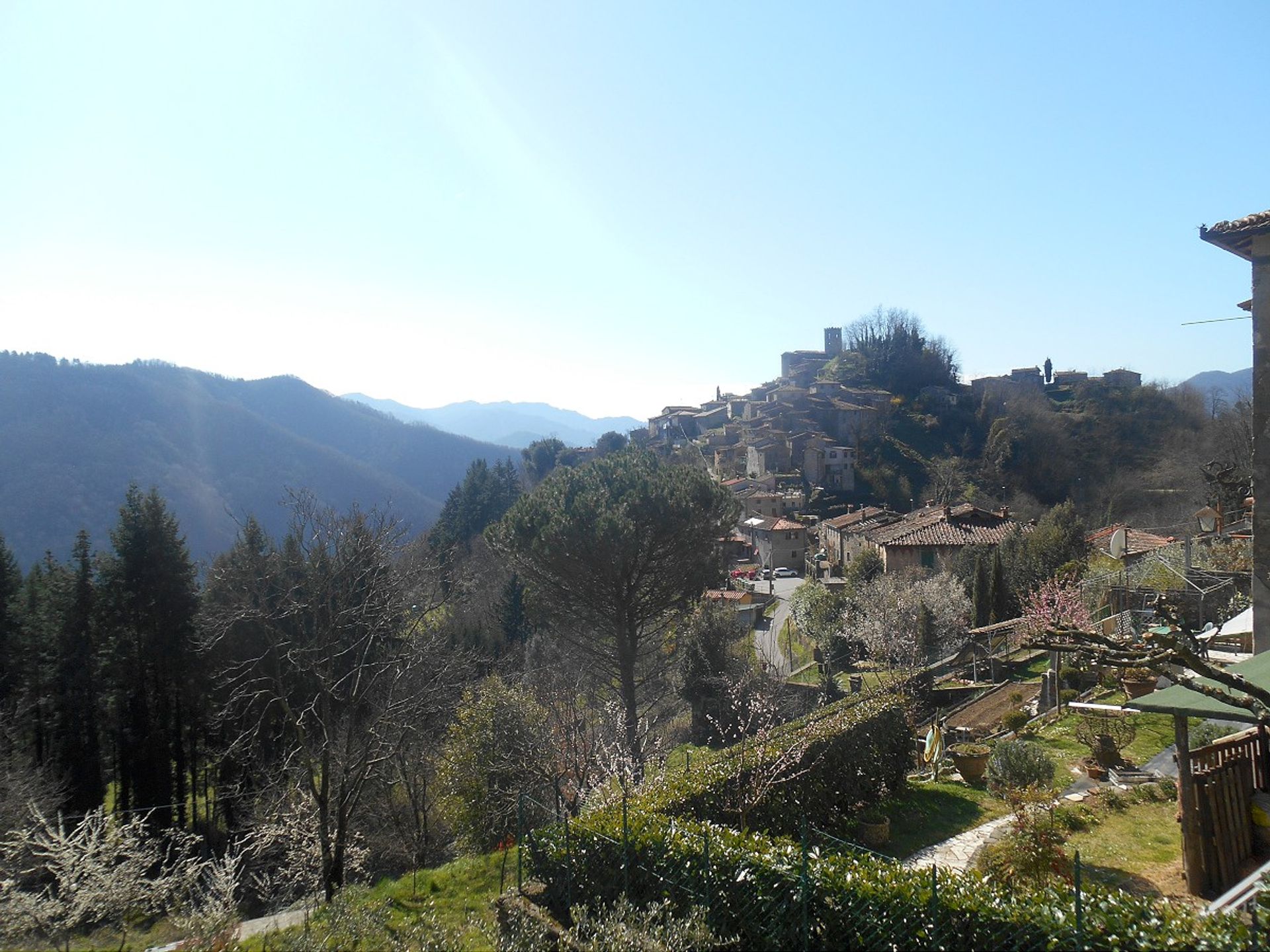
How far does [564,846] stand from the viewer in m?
7.27

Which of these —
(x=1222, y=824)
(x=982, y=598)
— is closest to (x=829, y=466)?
(x=982, y=598)

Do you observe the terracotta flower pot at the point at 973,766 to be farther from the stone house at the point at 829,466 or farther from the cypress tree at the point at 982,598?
the stone house at the point at 829,466

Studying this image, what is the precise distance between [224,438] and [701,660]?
372 feet

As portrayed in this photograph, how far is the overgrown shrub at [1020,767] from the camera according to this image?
9250 mm

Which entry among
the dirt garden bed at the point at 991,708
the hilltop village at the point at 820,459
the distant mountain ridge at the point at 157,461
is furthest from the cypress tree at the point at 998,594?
the distant mountain ridge at the point at 157,461

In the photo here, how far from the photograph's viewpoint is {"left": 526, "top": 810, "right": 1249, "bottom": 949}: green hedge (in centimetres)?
424

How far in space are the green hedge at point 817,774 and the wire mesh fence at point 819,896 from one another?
2.23 feet

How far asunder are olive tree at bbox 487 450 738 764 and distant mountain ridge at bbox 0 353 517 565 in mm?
53319

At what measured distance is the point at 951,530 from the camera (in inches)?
1560

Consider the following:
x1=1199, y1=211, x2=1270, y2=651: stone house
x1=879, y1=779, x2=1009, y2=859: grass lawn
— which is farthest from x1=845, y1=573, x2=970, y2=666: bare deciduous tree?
x1=1199, y1=211, x2=1270, y2=651: stone house

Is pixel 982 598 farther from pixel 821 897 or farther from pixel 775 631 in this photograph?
A: pixel 821 897

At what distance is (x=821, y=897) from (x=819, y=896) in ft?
0.06

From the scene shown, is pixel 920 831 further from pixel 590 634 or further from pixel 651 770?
pixel 590 634

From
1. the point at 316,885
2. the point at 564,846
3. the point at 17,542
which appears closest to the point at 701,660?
the point at 316,885
